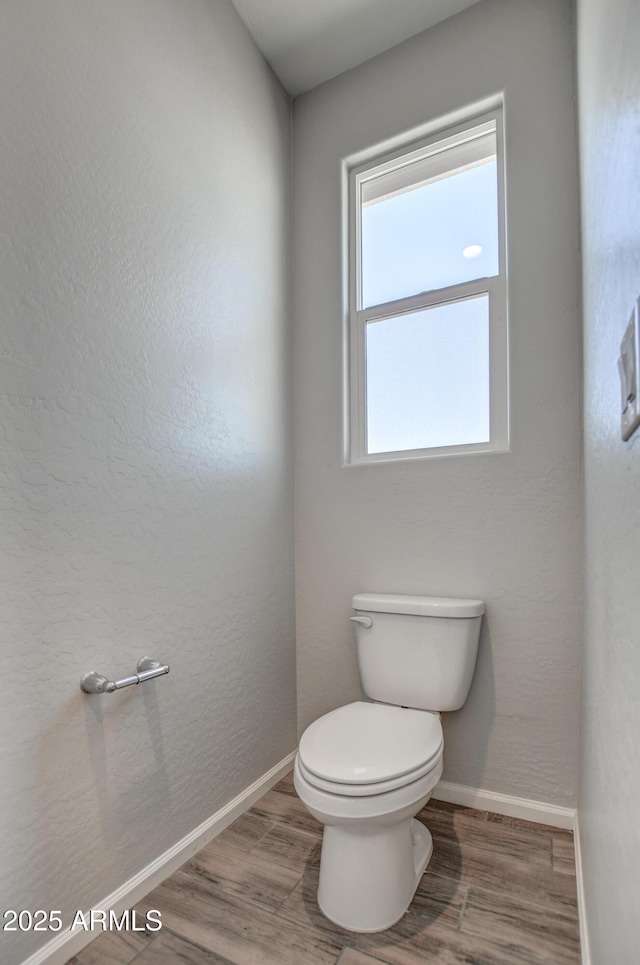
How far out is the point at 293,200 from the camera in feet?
7.30

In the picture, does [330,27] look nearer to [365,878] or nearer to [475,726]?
[475,726]

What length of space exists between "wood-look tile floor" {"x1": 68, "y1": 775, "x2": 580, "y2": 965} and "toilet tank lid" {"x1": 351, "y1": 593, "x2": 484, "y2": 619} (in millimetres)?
687

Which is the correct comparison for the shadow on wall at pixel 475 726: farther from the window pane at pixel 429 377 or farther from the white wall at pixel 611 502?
the window pane at pixel 429 377

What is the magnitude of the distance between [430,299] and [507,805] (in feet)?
5.86

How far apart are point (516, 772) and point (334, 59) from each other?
2735 millimetres

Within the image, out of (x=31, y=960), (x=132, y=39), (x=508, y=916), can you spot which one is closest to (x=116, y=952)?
(x=31, y=960)

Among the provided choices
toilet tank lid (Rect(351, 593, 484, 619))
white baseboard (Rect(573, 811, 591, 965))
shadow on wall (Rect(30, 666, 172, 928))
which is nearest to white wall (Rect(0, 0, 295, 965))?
shadow on wall (Rect(30, 666, 172, 928))

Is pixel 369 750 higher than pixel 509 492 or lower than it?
lower

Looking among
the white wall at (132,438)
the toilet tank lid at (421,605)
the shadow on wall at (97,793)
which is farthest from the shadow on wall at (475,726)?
the shadow on wall at (97,793)

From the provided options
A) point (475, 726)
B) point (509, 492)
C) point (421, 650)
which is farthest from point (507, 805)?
point (509, 492)

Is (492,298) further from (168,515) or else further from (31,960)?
(31,960)

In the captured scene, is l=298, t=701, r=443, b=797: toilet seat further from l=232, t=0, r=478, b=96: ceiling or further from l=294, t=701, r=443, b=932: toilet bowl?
l=232, t=0, r=478, b=96: ceiling

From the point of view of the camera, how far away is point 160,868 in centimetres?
141

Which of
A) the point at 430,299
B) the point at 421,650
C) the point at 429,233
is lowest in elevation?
the point at 421,650
